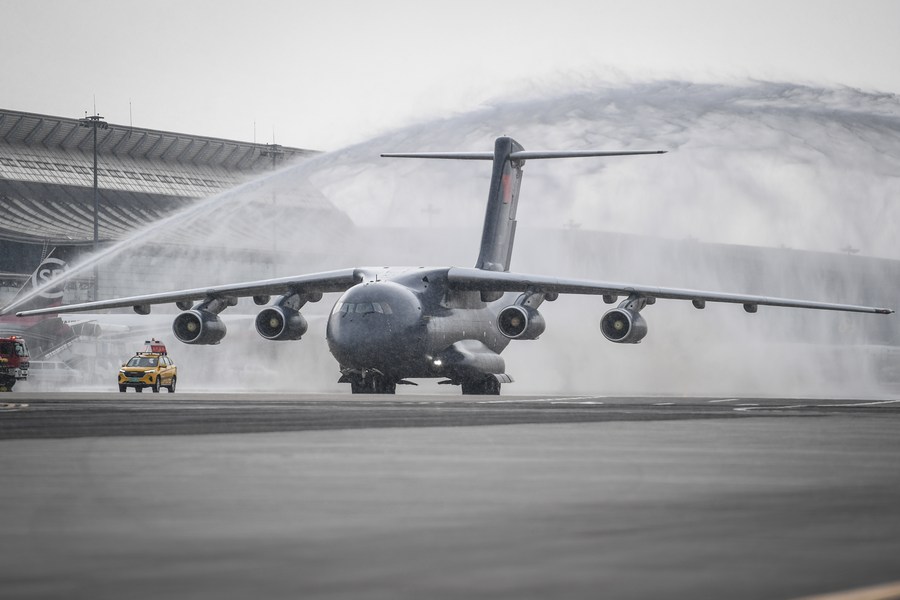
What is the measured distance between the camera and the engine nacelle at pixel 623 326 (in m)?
42.4

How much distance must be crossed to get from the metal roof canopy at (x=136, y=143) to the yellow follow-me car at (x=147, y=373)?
80902 millimetres

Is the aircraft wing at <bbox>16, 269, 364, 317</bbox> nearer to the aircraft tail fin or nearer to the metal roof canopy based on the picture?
the aircraft tail fin

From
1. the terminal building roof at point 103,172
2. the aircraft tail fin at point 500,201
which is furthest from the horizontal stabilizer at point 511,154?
the terminal building roof at point 103,172

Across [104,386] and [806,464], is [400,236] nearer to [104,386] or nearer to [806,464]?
[104,386]

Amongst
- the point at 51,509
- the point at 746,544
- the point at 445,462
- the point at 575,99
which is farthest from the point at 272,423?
the point at 575,99

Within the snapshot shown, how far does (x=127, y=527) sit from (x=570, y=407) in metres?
23.0

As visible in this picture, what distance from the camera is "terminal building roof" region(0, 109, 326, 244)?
125 m

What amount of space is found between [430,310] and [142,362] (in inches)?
507

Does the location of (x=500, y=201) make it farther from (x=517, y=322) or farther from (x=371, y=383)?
(x=371, y=383)

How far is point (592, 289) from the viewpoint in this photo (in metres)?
43.9

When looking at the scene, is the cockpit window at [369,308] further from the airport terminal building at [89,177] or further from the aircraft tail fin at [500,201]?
the airport terminal building at [89,177]

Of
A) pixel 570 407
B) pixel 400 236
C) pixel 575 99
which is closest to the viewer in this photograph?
pixel 570 407

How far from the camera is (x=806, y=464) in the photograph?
15406 millimetres

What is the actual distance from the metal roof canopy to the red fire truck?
81.6 m
